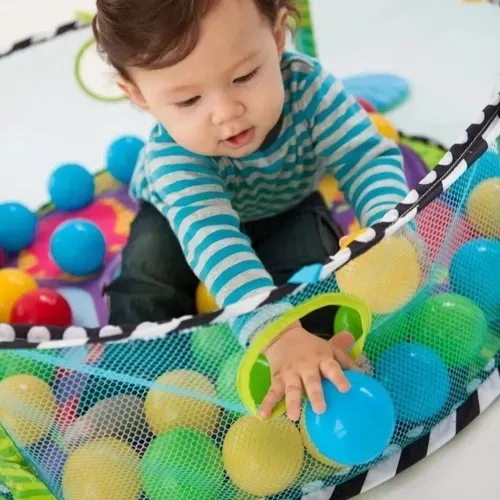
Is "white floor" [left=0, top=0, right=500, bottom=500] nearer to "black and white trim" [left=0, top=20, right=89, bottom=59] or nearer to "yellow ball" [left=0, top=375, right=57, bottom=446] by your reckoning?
"black and white trim" [left=0, top=20, right=89, bottom=59]

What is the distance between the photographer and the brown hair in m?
0.70

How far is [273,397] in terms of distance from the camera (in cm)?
67

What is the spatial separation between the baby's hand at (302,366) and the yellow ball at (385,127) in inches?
21.0

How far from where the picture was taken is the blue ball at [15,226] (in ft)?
3.76

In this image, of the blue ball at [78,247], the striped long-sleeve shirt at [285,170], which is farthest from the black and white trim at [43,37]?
the striped long-sleeve shirt at [285,170]

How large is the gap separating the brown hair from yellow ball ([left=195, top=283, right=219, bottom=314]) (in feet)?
1.03

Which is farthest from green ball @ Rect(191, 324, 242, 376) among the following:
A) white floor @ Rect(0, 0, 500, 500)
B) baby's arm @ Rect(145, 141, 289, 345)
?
white floor @ Rect(0, 0, 500, 500)

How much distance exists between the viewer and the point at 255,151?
0.91m

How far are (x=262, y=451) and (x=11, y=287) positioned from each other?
47 cm

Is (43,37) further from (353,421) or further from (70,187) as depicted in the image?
(353,421)

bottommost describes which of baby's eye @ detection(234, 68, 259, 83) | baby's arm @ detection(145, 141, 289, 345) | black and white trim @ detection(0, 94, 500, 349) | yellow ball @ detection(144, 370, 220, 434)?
yellow ball @ detection(144, 370, 220, 434)

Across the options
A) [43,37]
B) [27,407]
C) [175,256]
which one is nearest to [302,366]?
[27,407]

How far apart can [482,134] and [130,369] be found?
34 centimetres

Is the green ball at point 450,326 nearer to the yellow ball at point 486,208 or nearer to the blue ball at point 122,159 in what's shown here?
the yellow ball at point 486,208
